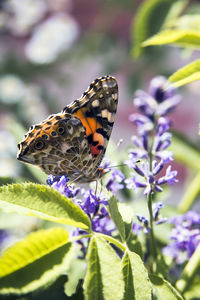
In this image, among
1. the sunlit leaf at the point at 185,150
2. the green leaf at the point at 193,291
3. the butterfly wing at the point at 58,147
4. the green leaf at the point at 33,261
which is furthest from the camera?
the sunlit leaf at the point at 185,150

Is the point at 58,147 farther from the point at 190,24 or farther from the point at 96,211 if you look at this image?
the point at 190,24

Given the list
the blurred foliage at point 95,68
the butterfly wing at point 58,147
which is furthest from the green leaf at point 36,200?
the butterfly wing at point 58,147

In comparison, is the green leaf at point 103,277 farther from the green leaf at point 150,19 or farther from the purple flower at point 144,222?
the green leaf at point 150,19

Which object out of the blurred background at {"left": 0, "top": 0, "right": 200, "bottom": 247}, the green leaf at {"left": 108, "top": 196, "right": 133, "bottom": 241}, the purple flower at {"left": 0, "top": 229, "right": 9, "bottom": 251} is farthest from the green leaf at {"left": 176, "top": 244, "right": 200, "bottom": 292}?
the blurred background at {"left": 0, "top": 0, "right": 200, "bottom": 247}

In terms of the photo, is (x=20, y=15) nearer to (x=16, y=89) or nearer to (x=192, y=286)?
(x=16, y=89)

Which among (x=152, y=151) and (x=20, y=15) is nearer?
(x=152, y=151)

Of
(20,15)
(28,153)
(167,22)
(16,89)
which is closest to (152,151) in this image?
(28,153)
